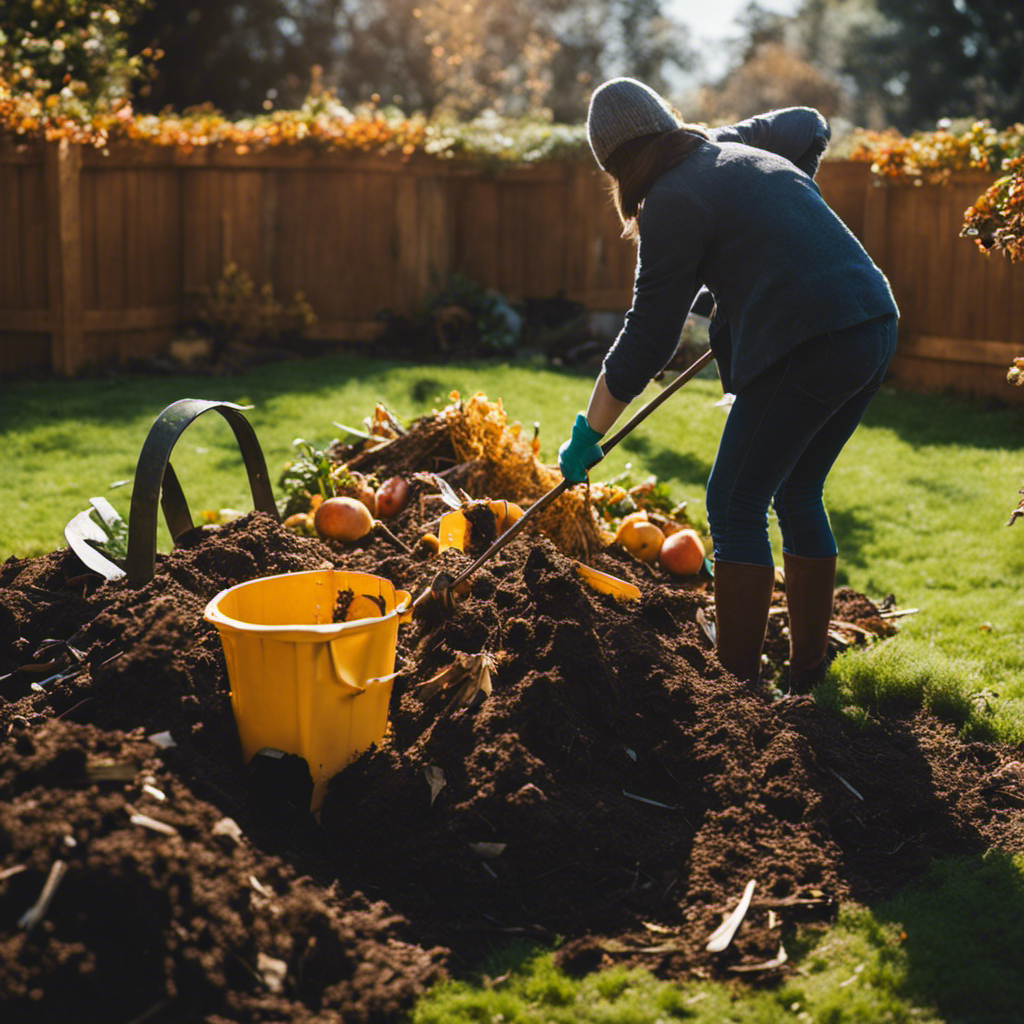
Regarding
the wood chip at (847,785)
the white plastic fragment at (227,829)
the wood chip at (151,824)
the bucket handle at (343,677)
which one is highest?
the bucket handle at (343,677)

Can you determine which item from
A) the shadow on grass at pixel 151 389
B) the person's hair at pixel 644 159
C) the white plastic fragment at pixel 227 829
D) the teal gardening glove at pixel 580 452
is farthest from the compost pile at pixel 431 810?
the shadow on grass at pixel 151 389

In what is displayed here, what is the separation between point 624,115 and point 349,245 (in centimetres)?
845

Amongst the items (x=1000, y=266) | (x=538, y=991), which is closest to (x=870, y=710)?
(x=538, y=991)

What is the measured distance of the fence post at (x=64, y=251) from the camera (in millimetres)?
8953

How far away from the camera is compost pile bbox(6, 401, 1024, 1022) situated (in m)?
1.93

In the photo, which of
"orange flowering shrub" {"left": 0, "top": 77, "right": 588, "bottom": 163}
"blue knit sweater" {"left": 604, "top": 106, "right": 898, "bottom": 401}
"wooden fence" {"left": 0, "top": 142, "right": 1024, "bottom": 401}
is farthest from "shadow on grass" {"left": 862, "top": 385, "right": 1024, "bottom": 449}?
"blue knit sweater" {"left": 604, "top": 106, "right": 898, "bottom": 401}

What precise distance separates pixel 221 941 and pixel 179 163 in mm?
9582

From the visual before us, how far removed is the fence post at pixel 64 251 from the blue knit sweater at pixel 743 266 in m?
7.64

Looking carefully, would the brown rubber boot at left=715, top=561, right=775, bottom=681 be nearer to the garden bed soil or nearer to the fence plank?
the garden bed soil

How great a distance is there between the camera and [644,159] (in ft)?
9.89

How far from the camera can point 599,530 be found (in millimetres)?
4602

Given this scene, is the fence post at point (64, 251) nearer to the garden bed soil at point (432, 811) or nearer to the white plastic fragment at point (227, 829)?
the garden bed soil at point (432, 811)

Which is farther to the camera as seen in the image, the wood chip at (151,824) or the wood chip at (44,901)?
the wood chip at (151,824)

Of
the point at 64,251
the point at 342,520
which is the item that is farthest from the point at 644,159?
the point at 64,251
